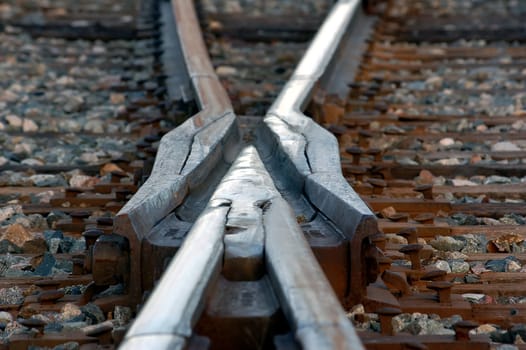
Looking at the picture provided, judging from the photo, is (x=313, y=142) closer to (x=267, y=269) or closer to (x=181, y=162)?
(x=181, y=162)

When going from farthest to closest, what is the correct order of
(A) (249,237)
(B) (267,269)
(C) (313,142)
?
(C) (313,142) → (A) (249,237) → (B) (267,269)

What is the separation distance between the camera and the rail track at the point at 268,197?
2232 millimetres

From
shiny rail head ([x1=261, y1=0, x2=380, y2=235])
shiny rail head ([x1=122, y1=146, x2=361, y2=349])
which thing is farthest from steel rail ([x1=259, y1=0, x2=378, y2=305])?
shiny rail head ([x1=122, y1=146, x2=361, y2=349])

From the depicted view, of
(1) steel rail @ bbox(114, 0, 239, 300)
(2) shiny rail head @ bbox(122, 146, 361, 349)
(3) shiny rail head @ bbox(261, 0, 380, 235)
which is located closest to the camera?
(2) shiny rail head @ bbox(122, 146, 361, 349)

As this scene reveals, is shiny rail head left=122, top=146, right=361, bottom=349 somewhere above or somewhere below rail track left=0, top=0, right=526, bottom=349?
above

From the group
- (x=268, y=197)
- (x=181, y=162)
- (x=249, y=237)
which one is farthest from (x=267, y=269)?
(x=181, y=162)

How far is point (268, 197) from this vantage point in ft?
9.31

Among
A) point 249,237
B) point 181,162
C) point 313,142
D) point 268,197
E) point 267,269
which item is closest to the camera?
point 267,269

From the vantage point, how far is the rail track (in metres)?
2.23

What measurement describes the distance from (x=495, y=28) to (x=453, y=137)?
3253 mm

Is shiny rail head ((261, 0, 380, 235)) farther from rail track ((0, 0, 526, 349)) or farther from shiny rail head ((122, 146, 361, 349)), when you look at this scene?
shiny rail head ((122, 146, 361, 349))

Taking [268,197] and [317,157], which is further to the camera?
[317,157]

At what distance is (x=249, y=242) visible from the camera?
2.40 m

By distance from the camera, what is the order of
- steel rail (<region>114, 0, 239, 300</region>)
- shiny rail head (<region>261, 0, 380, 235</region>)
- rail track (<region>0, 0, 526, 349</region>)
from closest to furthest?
rail track (<region>0, 0, 526, 349</region>), steel rail (<region>114, 0, 239, 300</region>), shiny rail head (<region>261, 0, 380, 235</region>)
